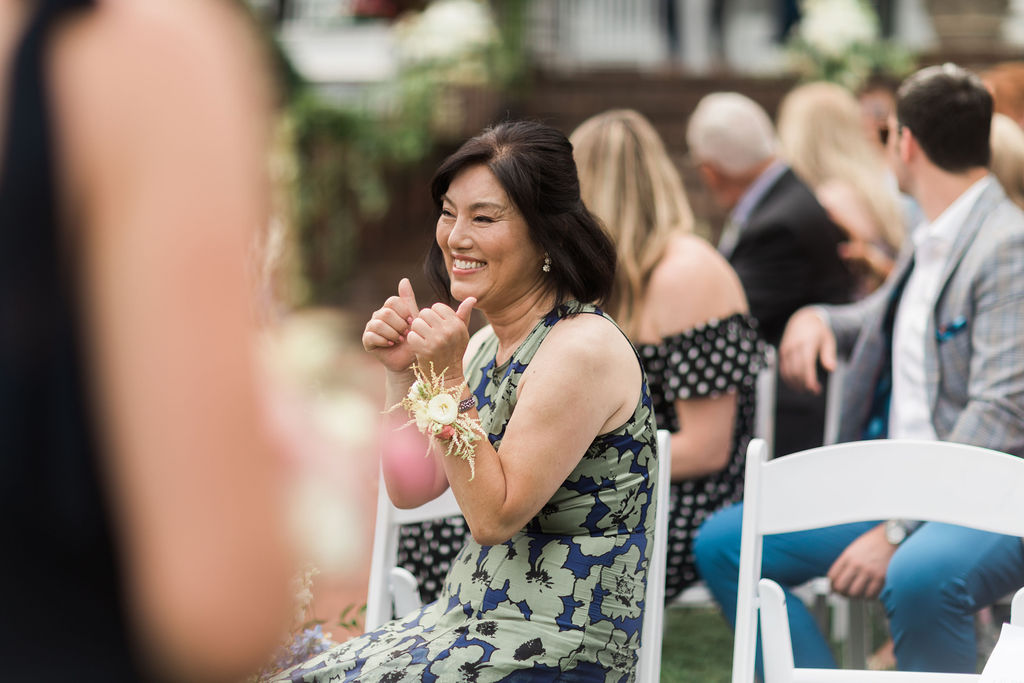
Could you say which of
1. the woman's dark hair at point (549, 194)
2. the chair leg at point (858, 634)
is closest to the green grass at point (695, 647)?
the chair leg at point (858, 634)

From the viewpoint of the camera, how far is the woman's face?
94.0 inches

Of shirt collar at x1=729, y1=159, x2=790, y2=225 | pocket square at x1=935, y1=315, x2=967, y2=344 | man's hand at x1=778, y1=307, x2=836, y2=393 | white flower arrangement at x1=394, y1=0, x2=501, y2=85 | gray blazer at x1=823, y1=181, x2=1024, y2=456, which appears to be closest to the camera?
gray blazer at x1=823, y1=181, x2=1024, y2=456

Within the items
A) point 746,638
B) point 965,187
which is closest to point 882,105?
point 965,187

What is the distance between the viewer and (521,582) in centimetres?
218

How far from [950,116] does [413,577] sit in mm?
1915

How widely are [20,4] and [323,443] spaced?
32 centimetres

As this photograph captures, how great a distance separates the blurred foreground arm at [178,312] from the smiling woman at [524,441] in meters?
1.30

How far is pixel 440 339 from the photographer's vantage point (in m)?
2.01

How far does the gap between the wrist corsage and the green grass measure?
1844mm

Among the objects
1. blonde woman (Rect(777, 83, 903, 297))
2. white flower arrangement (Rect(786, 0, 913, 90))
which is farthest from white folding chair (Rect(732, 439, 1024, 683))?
white flower arrangement (Rect(786, 0, 913, 90))

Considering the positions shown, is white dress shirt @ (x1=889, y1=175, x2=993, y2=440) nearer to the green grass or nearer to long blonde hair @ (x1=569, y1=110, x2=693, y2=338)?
long blonde hair @ (x1=569, y1=110, x2=693, y2=338)

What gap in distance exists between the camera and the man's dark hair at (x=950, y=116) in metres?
3.28

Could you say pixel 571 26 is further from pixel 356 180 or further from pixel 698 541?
pixel 698 541

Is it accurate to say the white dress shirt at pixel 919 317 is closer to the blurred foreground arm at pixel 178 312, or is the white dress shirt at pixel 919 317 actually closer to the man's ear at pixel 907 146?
the man's ear at pixel 907 146
